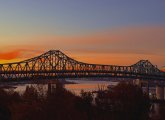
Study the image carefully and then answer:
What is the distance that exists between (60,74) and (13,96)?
2462 inches

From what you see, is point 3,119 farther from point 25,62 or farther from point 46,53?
point 46,53

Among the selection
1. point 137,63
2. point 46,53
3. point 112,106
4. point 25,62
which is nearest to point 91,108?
point 112,106

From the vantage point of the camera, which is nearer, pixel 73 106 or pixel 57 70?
pixel 73 106

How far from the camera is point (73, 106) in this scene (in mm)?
32000

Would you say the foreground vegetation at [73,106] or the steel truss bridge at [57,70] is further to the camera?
the steel truss bridge at [57,70]

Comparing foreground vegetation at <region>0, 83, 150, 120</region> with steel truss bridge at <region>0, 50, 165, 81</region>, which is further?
steel truss bridge at <region>0, 50, 165, 81</region>

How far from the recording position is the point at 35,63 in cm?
10319

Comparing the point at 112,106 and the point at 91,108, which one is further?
the point at 112,106

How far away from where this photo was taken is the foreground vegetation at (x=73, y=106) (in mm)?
28219

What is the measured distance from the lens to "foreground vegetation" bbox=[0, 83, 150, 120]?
92.6ft

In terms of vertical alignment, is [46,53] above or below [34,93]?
above

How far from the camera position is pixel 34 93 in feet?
121

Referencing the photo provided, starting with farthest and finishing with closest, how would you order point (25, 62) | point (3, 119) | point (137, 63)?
point (137, 63), point (25, 62), point (3, 119)

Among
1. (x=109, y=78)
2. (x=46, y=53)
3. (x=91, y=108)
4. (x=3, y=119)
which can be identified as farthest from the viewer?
(x=109, y=78)
